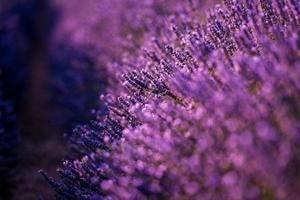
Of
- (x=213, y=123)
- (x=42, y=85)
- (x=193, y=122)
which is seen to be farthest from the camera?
(x=42, y=85)

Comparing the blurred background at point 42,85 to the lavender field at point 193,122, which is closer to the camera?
the lavender field at point 193,122

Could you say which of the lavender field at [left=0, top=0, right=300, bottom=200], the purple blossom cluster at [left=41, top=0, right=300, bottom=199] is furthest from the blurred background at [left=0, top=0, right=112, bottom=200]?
the purple blossom cluster at [left=41, top=0, right=300, bottom=199]

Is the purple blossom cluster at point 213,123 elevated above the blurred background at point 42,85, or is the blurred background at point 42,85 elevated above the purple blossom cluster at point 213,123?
the blurred background at point 42,85

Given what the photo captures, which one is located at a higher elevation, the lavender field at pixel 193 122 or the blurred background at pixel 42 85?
the blurred background at pixel 42 85

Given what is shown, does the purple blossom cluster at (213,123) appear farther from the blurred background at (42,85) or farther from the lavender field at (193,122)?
the blurred background at (42,85)

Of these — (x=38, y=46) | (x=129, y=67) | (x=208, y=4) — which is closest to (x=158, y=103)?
(x=129, y=67)

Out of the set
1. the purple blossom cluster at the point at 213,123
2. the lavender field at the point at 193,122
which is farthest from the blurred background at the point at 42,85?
the purple blossom cluster at the point at 213,123

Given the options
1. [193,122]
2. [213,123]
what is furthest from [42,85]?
[213,123]

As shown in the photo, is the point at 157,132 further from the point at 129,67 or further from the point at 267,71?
the point at 129,67

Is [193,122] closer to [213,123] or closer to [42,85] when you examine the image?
[213,123]

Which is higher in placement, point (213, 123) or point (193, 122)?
point (193, 122)
